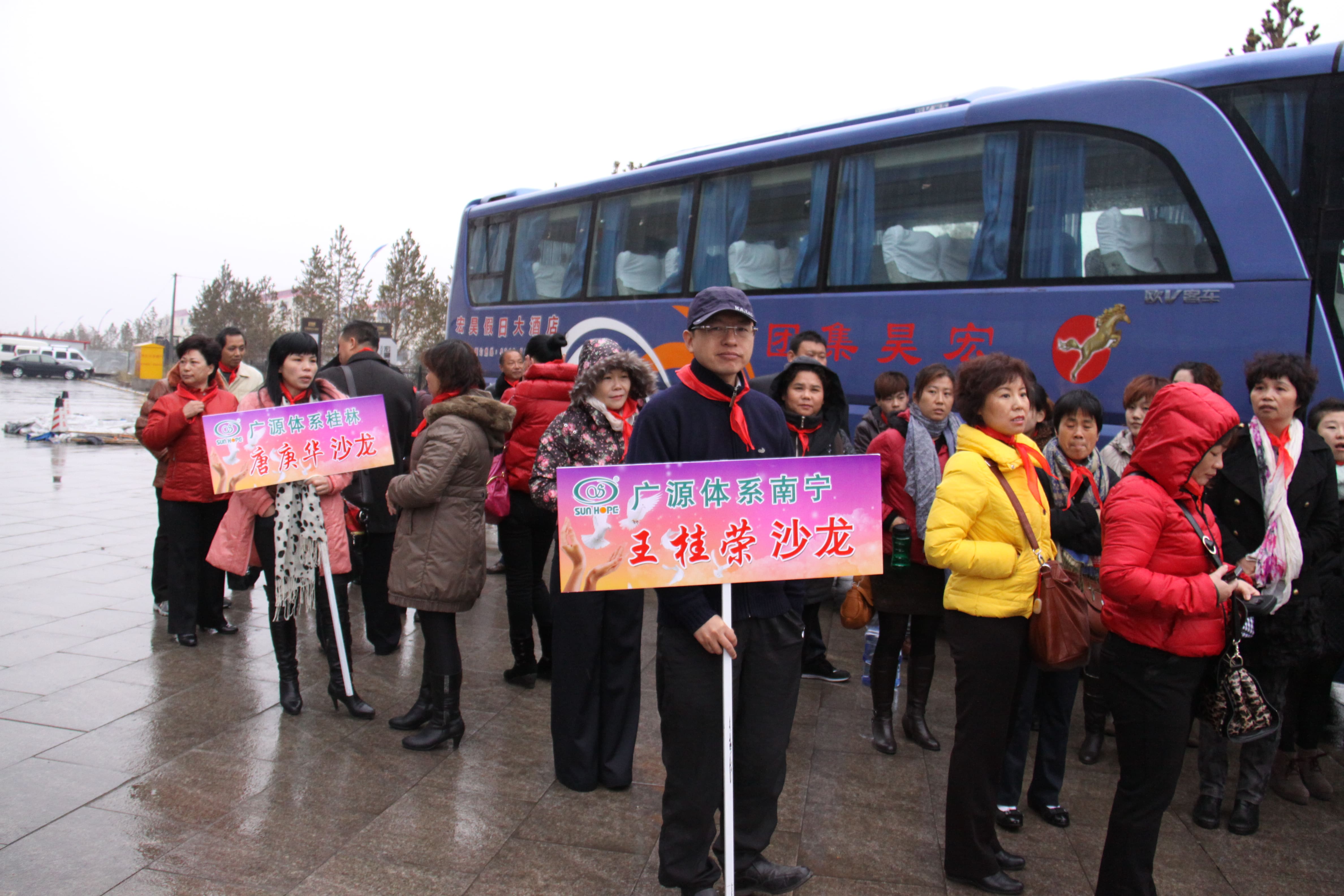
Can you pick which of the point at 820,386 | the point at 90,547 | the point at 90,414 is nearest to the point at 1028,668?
the point at 820,386

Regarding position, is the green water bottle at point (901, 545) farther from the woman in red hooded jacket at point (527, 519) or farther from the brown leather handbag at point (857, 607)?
the woman in red hooded jacket at point (527, 519)

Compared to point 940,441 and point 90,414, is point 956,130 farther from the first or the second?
point 90,414

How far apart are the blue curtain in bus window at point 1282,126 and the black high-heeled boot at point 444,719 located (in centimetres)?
567

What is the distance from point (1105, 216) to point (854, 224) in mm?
2014

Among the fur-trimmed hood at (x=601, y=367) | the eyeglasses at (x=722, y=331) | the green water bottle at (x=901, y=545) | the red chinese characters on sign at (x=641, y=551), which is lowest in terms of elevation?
the green water bottle at (x=901, y=545)

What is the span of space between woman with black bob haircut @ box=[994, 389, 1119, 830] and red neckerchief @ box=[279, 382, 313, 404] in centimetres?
359

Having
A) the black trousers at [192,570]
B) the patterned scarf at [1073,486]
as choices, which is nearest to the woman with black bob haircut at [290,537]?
the black trousers at [192,570]

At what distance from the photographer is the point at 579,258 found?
33.3 feet

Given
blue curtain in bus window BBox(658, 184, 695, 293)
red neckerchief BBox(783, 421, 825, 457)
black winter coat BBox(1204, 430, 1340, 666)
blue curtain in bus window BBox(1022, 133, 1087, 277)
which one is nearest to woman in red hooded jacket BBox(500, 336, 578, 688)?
red neckerchief BBox(783, 421, 825, 457)

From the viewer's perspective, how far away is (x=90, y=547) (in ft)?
26.9

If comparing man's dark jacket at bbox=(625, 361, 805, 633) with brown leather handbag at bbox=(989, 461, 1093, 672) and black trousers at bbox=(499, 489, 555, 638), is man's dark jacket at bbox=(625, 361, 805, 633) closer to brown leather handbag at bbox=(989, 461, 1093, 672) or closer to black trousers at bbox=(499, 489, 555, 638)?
brown leather handbag at bbox=(989, 461, 1093, 672)

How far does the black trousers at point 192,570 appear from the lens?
5480 mm

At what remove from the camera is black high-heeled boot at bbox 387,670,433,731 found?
14.1ft

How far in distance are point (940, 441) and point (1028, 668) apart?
1.38 m
